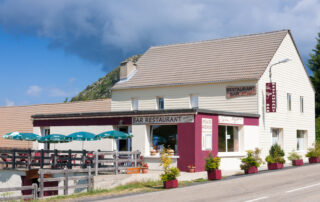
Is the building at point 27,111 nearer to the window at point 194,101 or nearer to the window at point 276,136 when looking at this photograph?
the window at point 194,101

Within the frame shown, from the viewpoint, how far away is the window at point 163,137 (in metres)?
25.8

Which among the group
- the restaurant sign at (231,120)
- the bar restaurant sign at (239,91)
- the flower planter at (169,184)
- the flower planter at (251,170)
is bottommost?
the flower planter at (169,184)

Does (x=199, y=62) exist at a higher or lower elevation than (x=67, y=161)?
higher

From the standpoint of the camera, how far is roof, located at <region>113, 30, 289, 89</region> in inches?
1257

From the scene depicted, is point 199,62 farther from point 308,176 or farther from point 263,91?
point 308,176

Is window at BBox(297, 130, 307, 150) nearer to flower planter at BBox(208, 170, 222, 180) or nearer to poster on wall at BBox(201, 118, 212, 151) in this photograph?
poster on wall at BBox(201, 118, 212, 151)

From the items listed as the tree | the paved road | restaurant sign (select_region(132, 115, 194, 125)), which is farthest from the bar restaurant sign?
the tree

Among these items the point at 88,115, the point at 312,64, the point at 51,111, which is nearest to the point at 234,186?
the point at 88,115

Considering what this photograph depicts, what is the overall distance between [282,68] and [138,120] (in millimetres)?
12766

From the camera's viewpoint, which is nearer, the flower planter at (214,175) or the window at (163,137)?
the flower planter at (214,175)

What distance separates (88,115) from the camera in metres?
29.0

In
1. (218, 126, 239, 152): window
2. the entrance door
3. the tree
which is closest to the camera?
(218, 126, 239, 152): window

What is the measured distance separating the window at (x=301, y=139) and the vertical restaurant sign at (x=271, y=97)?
7297mm

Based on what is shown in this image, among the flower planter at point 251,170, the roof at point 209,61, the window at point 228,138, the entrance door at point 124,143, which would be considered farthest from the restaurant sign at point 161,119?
the roof at point 209,61
